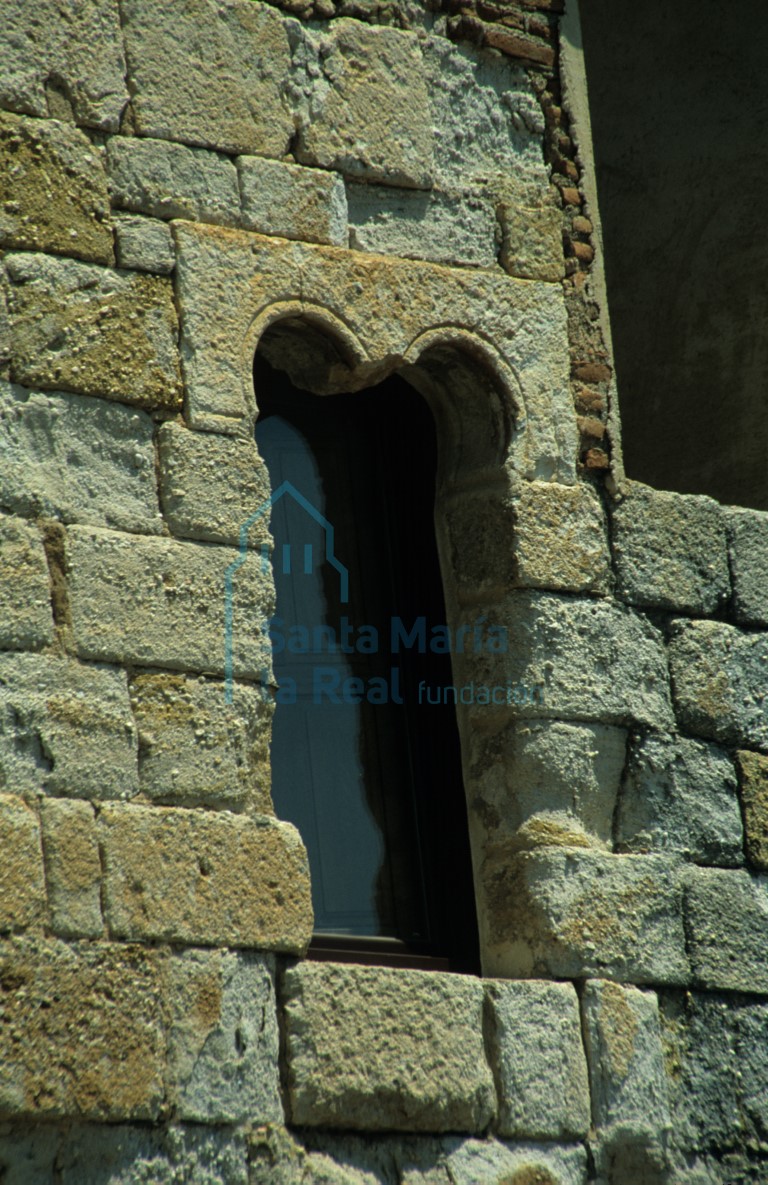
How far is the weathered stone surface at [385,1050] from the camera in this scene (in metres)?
3.94

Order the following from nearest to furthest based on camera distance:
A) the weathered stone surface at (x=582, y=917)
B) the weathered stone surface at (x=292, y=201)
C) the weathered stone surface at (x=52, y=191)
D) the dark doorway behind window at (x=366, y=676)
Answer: the weathered stone surface at (x=52, y=191) → the weathered stone surface at (x=582, y=917) → the weathered stone surface at (x=292, y=201) → the dark doorway behind window at (x=366, y=676)

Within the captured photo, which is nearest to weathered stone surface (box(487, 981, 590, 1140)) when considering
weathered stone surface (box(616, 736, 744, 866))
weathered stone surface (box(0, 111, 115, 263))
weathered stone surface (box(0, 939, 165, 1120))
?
weathered stone surface (box(616, 736, 744, 866))

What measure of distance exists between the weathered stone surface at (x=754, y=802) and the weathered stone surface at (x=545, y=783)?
41 centimetres

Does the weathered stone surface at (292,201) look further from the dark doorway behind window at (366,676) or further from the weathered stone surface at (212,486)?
the weathered stone surface at (212,486)

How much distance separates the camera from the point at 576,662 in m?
4.61

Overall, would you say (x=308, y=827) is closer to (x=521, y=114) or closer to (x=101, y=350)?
(x=101, y=350)

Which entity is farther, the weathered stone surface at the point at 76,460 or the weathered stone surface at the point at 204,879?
the weathered stone surface at the point at 76,460

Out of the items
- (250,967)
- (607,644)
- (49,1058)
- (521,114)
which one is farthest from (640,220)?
(49,1058)

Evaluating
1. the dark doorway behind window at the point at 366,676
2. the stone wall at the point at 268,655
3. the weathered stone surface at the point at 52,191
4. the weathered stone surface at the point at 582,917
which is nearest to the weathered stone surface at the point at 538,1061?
the stone wall at the point at 268,655

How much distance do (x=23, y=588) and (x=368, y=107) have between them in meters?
1.62

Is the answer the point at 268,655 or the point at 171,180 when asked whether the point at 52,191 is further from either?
the point at 268,655

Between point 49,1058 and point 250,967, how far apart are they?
0.50m

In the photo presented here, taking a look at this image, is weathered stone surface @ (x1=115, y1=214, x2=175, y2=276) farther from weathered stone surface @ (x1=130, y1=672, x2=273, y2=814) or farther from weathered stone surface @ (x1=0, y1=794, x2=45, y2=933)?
weathered stone surface @ (x1=0, y1=794, x2=45, y2=933)

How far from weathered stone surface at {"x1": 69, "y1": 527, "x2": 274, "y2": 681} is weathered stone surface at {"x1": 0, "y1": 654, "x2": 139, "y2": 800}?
8 centimetres
